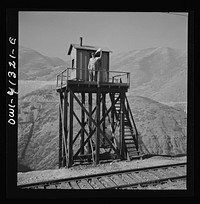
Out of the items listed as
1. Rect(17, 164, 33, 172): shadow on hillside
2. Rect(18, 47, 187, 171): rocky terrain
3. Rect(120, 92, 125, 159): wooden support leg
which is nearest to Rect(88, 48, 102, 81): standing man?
Rect(120, 92, 125, 159): wooden support leg

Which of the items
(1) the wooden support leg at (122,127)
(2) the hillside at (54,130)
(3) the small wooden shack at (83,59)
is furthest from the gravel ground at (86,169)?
(2) the hillside at (54,130)

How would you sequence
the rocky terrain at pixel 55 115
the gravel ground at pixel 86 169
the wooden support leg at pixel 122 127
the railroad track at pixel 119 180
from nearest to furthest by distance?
the railroad track at pixel 119 180, the gravel ground at pixel 86 169, the wooden support leg at pixel 122 127, the rocky terrain at pixel 55 115

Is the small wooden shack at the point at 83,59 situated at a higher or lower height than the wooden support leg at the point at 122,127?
higher

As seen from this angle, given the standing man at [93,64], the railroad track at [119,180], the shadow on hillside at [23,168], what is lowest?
the shadow on hillside at [23,168]

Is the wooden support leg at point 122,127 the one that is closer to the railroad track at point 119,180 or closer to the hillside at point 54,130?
the railroad track at point 119,180

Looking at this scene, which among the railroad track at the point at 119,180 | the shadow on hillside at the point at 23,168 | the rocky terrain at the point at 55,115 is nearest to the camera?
the railroad track at the point at 119,180
